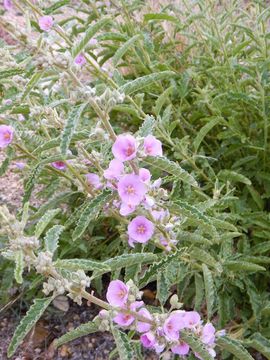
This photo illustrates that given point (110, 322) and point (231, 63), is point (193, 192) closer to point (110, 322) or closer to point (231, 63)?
point (231, 63)

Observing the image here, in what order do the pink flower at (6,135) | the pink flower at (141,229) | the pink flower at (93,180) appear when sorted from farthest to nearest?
the pink flower at (6,135) → the pink flower at (93,180) → the pink flower at (141,229)

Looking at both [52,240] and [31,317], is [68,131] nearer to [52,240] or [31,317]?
[52,240]

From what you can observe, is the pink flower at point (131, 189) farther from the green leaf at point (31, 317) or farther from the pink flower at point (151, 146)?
the green leaf at point (31, 317)

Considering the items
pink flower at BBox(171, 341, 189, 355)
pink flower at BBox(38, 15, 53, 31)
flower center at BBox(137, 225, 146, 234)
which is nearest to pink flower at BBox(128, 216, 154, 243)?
flower center at BBox(137, 225, 146, 234)

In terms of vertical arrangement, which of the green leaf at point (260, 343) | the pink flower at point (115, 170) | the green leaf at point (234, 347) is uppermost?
the pink flower at point (115, 170)

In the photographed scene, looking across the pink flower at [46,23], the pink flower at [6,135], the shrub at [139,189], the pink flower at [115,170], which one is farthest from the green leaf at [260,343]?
the pink flower at [46,23]
